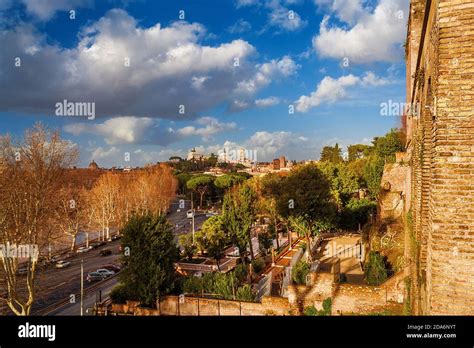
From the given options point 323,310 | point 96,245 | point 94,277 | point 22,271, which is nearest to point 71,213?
point 96,245

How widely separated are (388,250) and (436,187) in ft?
49.4

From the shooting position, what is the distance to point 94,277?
25078 mm

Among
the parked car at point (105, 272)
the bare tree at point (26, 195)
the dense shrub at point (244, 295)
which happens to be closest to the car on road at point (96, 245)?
the parked car at point (105, 272)

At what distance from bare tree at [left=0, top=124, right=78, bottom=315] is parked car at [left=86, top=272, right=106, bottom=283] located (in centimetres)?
771

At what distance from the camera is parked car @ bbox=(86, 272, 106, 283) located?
24.8 metres

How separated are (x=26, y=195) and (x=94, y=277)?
11.6 m

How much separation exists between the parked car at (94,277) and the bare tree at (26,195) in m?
7.71

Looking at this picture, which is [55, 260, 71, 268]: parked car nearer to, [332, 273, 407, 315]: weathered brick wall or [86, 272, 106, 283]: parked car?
[86, 272, 106, 283]: parked car

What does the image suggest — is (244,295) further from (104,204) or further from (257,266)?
(104,204)

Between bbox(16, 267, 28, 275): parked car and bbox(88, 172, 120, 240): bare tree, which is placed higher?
bbox(88, 172, 120, 240): bare tree

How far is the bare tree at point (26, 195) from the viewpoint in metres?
13.9

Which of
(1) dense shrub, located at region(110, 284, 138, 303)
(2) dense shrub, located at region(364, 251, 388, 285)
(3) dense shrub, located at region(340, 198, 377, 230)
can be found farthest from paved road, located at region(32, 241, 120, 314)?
(3) dense shrub, located at region(340, 198, 377, 230)
